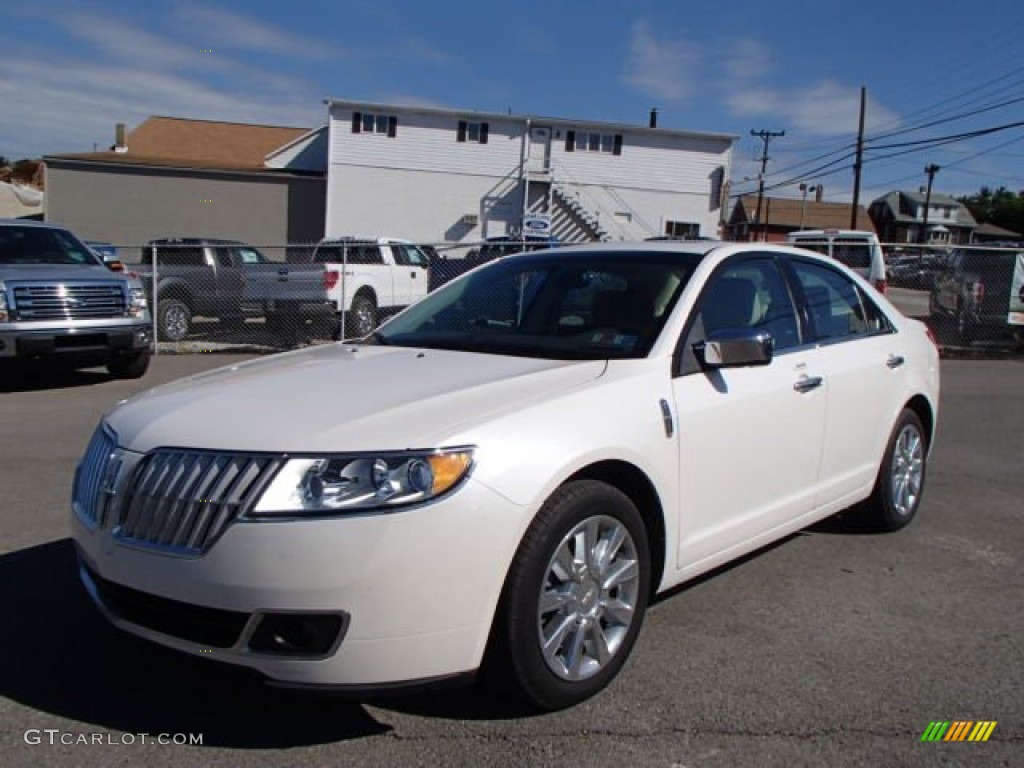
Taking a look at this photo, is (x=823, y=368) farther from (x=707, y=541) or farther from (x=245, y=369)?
(x=245, y=369)

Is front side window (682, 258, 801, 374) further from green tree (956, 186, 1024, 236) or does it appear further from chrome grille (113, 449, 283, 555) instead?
green tree (956, 186, 1024, 236)

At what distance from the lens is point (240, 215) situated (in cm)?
3788

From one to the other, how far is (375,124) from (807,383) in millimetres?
36145

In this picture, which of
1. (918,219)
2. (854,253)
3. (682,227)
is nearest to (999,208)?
(918,219)

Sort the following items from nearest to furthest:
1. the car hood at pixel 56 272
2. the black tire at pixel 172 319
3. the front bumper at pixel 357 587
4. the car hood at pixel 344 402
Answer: the front bumper at pixel 357 587 → the car hood at pixel 344 402 → the car hood at pixel 56 272 → the black tire at pixel 172 319

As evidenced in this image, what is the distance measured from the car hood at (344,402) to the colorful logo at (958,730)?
5.54 ft

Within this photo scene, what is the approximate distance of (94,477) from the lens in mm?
3139

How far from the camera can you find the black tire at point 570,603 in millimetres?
2854

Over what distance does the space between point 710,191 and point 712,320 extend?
37.2 metres

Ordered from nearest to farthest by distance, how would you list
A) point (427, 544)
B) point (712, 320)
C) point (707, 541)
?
point (427, 544)
point (707, 541)
point (712, 320)

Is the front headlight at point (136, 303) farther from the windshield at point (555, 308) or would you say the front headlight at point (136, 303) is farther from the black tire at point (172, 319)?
the windshield at point (555, 308)

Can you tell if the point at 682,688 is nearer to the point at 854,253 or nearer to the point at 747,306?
the point at 747,306

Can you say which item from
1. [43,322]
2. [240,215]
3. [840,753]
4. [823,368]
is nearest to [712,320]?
[823,368]

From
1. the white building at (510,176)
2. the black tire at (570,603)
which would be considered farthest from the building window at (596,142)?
the black tire at (570,603)
